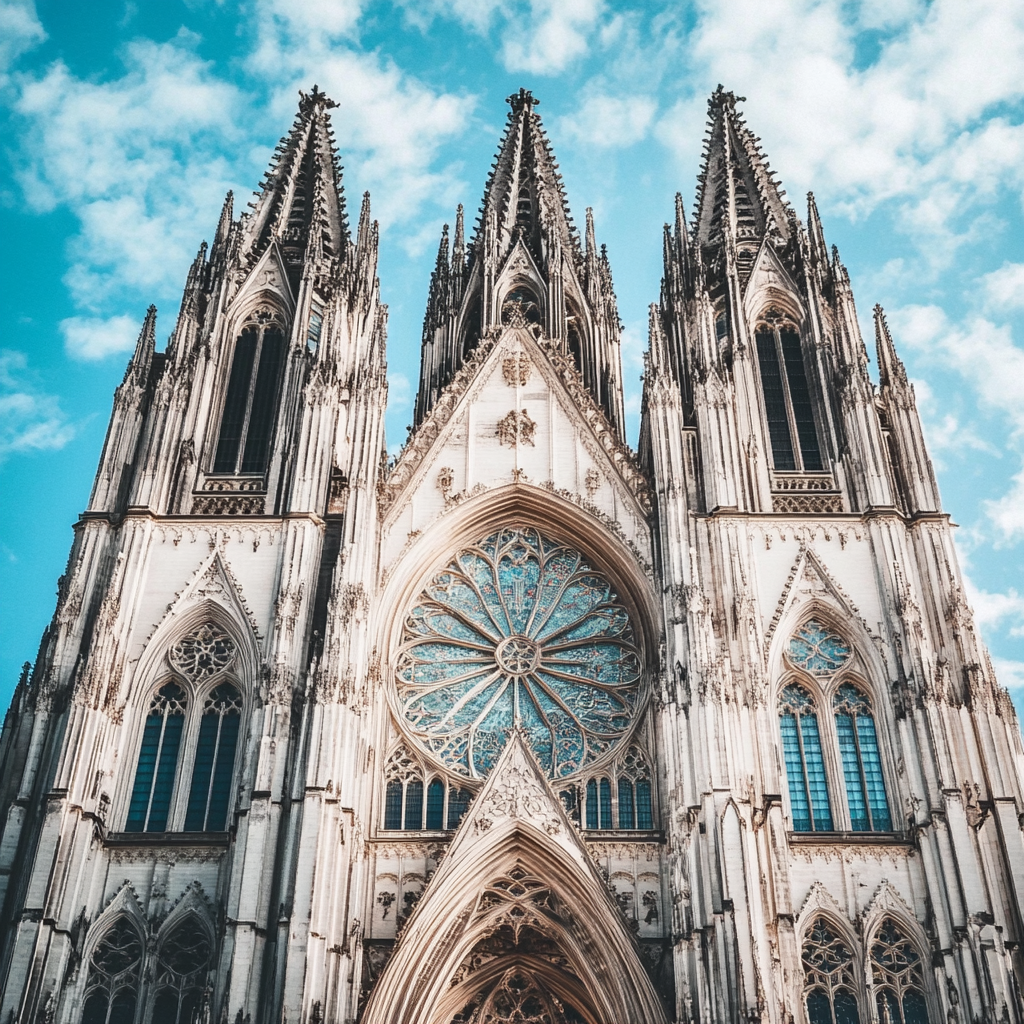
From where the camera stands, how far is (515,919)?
22.7 meters

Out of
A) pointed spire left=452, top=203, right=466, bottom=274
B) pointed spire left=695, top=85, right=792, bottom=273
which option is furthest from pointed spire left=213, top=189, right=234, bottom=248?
pointed spire left=695, top=85, right=792, bottom=273

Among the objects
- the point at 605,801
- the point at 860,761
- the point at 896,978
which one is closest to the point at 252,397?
the point at 605,801

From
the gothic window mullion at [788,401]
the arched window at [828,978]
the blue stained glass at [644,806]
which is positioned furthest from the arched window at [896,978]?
the gothic window mullion at [788,401]

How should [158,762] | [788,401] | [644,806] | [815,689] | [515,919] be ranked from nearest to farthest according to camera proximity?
1. [515,919]
2. [644,806]
3. [158,762]
4. [815,689]
5. [788,401]

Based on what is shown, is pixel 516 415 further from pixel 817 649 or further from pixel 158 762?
pixel 158 762

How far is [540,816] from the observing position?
23031mm

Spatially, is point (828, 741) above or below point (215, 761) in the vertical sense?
above

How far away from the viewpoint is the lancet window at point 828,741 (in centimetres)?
2452

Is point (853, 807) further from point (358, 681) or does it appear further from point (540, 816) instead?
point (358, 681)

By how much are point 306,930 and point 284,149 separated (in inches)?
983

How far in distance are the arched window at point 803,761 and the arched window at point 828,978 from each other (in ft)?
7.13

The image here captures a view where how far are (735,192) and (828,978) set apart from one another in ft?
74.2

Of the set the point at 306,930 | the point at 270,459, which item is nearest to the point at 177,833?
the point at 306,930

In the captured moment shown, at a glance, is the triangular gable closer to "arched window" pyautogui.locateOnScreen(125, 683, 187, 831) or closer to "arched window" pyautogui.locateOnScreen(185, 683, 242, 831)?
"arched window" pyautogui.locateOnScreen(185, 683, 242, 831)
